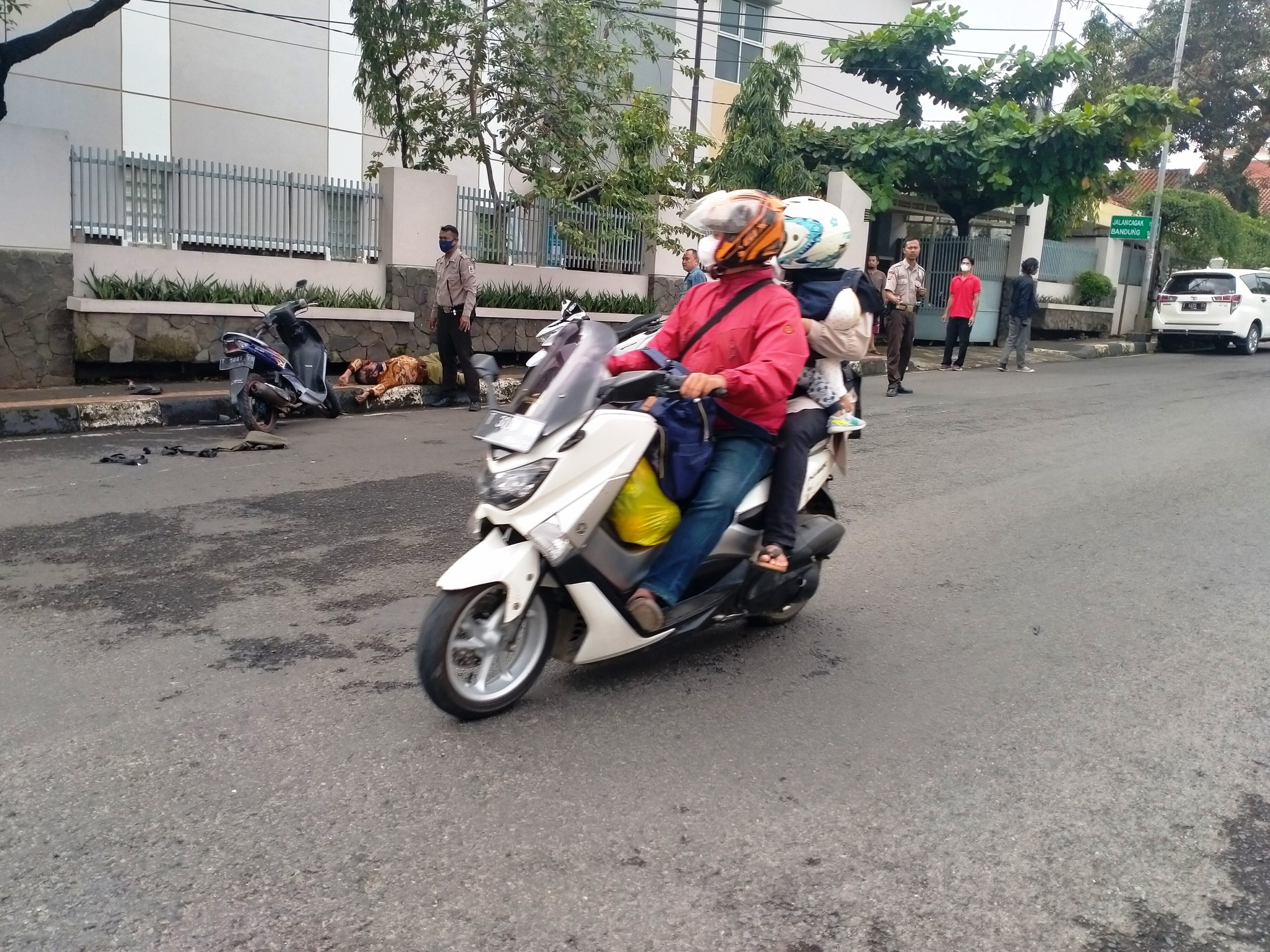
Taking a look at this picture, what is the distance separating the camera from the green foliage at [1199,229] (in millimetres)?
27891

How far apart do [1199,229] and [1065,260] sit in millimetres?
5068

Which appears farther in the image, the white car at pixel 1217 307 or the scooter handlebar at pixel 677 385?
the white car at pixel 1217 307

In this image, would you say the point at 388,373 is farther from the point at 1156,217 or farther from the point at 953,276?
the point at 1156,217

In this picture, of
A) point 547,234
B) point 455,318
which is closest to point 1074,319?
point 547,234

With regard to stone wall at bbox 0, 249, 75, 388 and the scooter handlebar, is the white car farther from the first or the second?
the scooter handlebar

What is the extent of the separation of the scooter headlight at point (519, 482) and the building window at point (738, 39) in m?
21.3

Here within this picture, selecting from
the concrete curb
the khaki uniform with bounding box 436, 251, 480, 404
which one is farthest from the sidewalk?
the khaki uniform with bounding box 436, 251, 480, 404

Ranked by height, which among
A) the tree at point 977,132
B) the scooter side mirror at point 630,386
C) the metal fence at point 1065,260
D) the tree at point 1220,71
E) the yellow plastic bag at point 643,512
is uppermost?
the tree at point 1220,71

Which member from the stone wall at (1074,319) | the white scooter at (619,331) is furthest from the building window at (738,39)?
the white scooter at (619,331)

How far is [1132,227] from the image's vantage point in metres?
24.4

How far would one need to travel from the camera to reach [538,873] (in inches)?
112

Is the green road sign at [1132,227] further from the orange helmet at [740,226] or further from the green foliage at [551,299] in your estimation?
the orange helmet at [740,226]

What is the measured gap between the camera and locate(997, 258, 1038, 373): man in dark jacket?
55.4 feet

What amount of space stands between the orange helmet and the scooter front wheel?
4.70 ft
